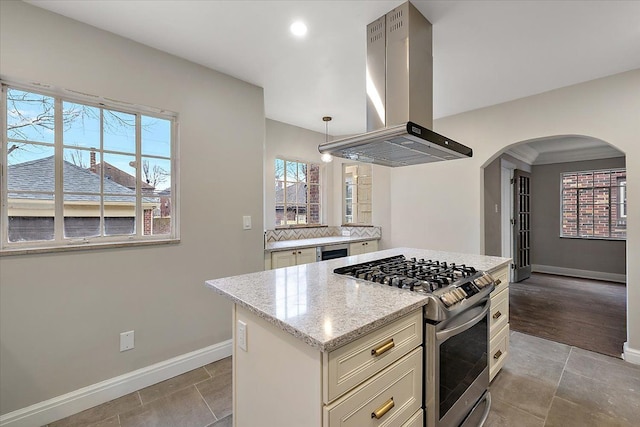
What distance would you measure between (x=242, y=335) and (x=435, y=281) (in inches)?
40.4

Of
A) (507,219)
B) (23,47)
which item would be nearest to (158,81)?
(23,47)

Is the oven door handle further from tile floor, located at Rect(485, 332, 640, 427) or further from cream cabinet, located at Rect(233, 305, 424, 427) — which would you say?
tile floor, located at Rect(485, 332, 640, 427)

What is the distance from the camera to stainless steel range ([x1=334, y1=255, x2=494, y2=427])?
50.8 inches

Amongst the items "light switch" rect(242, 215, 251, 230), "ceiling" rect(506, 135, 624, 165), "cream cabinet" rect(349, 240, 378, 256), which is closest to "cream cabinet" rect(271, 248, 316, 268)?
"light switch" rect(242, 215, 251, 230)

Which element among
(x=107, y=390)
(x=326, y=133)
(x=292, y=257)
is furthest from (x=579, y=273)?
(x=107, y=390)

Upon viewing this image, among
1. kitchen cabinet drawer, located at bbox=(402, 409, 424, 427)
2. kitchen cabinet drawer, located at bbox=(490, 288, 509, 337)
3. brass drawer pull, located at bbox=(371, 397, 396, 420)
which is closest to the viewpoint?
brass drawer pull, located at bbox=(371, 397, 396, 420)

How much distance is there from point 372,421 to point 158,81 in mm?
2615

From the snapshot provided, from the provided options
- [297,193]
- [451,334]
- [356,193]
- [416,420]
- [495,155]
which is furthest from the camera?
[356,193]

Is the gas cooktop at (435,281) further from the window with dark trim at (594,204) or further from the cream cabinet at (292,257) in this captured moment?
the window with dark trim at (594,204)

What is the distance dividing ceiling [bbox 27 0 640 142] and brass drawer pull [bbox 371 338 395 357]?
1.88 m

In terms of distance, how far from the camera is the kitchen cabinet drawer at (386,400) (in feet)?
3.15

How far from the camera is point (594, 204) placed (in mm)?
5391

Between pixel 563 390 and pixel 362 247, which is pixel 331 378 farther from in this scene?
pixel 362 247

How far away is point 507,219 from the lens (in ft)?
Result: 16.4
